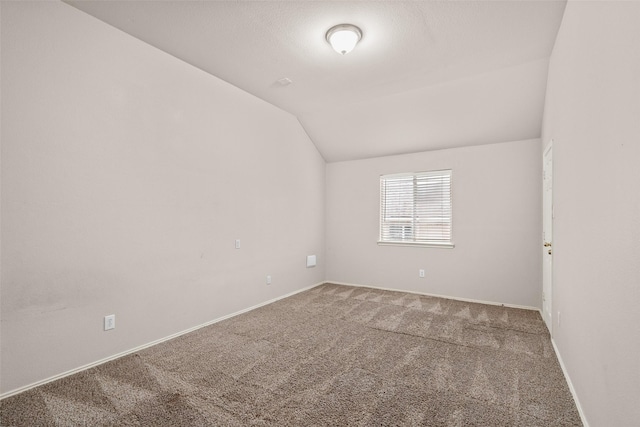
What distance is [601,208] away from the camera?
1.55m

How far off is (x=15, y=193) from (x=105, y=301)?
3.50 feet

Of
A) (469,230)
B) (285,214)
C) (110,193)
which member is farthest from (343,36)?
(469,230)

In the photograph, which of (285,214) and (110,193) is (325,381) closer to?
(110,193)

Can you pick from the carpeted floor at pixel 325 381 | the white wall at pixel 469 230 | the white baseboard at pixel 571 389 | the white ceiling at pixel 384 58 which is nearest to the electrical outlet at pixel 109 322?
the carpeted floor at pixel 325 381

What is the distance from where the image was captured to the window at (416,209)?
4804mm

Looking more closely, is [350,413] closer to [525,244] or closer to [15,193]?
[15,193]

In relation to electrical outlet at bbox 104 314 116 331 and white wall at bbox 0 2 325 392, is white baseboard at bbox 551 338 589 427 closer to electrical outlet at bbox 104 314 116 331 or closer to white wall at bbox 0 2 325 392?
white wall at bbox 0 2 325 392

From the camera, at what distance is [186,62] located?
10.6 feet

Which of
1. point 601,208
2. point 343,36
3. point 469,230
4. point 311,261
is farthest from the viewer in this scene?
point 311,261

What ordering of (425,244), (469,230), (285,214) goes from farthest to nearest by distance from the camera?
(425,244), (285,214), (469,230)

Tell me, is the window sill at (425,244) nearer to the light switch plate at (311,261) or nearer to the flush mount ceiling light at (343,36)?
the light switch plate at (311,261)

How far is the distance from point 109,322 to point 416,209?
14.4 feet

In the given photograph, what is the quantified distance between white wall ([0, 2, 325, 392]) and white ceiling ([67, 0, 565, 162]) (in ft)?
1.36

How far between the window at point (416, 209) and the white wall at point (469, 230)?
0.12m
